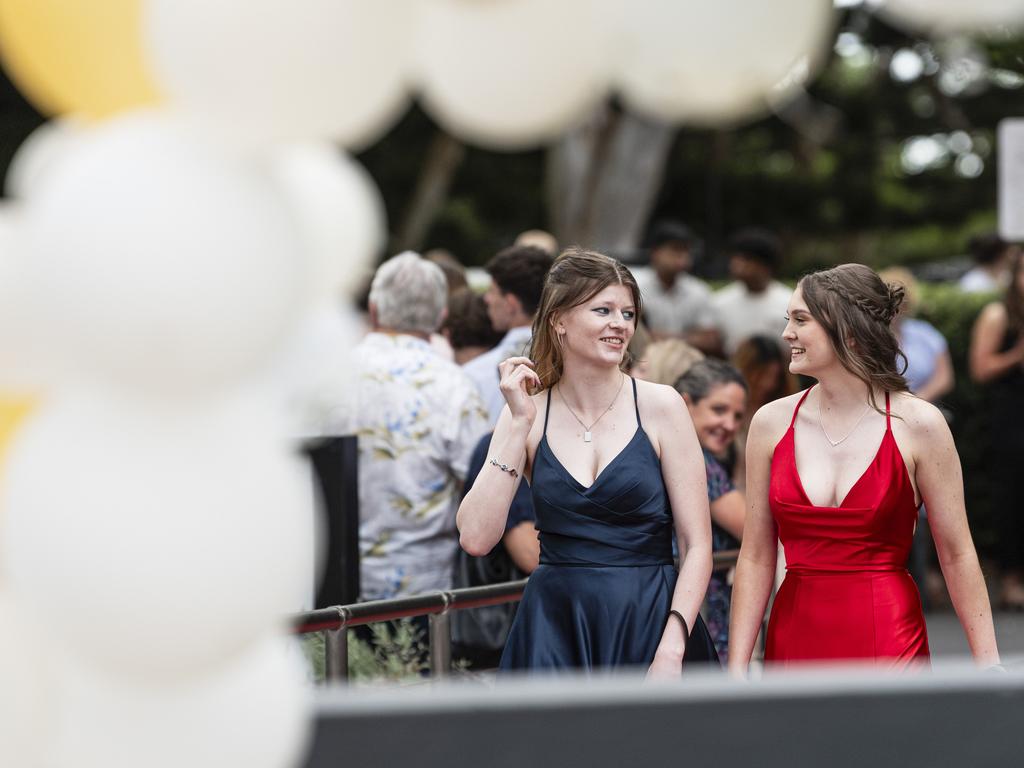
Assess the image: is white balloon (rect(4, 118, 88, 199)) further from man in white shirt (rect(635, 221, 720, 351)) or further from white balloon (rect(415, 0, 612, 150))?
man in white shirt (rect(635, 221, 720, 351))

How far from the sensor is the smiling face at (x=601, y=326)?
14.3 feet

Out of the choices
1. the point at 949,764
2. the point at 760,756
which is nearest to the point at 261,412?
the point at 760,756

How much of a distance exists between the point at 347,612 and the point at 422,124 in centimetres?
1843

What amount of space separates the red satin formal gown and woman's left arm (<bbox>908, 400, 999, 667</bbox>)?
0.07 meters

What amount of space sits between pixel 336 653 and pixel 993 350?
616 cm

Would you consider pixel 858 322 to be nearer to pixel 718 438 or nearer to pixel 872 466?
pixel 872 466

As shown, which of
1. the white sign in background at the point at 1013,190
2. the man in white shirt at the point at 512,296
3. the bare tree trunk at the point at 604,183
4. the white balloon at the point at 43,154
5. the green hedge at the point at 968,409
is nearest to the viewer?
the white balloon at the point at 43,154

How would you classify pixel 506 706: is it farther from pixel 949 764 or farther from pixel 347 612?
pixel 347 612

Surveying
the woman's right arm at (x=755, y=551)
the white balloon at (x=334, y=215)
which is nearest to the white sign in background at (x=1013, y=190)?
the woman's right arm at (x=755, y=551)

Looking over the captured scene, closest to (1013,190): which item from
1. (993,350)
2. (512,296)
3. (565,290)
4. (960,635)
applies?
(993,350)

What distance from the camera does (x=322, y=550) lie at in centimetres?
501

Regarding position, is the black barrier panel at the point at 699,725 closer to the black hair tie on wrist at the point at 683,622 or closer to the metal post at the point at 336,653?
the black hair tie on wrist at the point at 683,622

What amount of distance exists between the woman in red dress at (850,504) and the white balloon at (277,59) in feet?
9.90

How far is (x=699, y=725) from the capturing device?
1.86 meters
